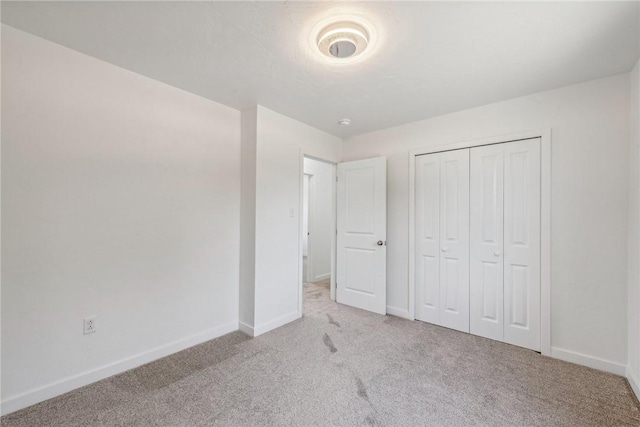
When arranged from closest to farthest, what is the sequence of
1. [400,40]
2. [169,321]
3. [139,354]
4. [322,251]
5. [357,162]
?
[400,40] → [139,354] → [169,321] → [357,162] → [322,251]

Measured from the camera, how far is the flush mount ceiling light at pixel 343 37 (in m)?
1.63

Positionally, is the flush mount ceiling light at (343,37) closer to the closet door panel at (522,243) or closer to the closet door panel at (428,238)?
the closet door panel at (428,238)

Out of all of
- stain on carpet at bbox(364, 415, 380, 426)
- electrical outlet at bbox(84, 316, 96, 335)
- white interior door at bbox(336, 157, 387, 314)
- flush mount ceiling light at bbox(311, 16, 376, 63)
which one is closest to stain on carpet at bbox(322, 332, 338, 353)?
stain on carpet at bbox(364, 415, 380, 426)

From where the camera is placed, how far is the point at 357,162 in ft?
12.2

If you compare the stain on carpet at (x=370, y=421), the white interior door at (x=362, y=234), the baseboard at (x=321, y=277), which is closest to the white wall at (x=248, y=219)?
the white interior door at (x=362, y=234)

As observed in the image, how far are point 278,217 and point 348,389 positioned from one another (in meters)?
1.80

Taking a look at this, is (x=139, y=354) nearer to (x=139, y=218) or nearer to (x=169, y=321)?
(x=169, y=321)

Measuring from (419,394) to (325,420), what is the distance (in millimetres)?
705

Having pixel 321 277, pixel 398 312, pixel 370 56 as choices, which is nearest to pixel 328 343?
pixel 398 312

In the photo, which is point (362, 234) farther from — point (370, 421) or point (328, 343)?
point (370, 421)

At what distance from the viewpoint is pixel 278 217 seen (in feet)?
10.2

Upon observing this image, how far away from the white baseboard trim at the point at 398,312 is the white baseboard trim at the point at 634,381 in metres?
1.75

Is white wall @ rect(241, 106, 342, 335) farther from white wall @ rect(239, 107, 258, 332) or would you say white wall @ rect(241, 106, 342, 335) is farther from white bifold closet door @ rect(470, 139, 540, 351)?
white bifold closet door @ rect(470, 139, 540, 351)

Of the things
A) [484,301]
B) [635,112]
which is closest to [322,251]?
[484,301]
